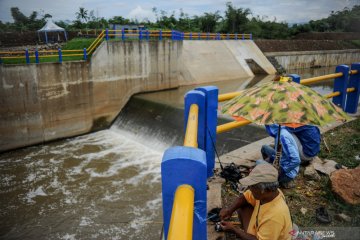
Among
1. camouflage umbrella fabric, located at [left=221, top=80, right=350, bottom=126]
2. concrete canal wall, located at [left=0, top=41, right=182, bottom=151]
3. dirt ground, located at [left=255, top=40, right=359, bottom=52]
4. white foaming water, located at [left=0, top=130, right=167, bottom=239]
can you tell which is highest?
dirt ground, located at [left=255, top=40, right=359, bottom=52]

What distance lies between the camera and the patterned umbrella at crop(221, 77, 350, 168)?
8.05 ft

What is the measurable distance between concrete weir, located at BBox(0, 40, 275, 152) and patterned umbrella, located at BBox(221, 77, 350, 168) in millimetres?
11189

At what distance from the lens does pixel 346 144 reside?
16.8 ft

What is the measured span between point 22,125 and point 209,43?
1461 centimetres

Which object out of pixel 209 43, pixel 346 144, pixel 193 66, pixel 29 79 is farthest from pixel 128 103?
pixel 346 144

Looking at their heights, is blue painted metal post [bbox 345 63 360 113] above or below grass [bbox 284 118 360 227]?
above

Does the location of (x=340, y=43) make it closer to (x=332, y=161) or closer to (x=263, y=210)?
(x=332, y=161)

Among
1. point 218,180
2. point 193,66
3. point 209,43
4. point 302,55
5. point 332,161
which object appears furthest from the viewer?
point 302,55

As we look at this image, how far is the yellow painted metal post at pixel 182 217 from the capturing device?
1027 millimetres

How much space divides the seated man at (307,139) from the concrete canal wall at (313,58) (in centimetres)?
2384

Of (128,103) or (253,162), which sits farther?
(128,103)

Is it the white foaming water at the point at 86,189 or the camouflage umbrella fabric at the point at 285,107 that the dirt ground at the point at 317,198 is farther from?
the white foaming water at the point at 86,189

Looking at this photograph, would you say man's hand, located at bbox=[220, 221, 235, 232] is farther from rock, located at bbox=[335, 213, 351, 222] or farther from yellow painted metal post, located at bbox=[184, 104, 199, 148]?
A: rock, located at bbox=[335, 213, 351, 222]

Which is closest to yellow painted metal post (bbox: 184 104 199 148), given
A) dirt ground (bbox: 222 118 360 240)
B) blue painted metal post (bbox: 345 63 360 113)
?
dirt ground (bbox: 222 118 360 240)
